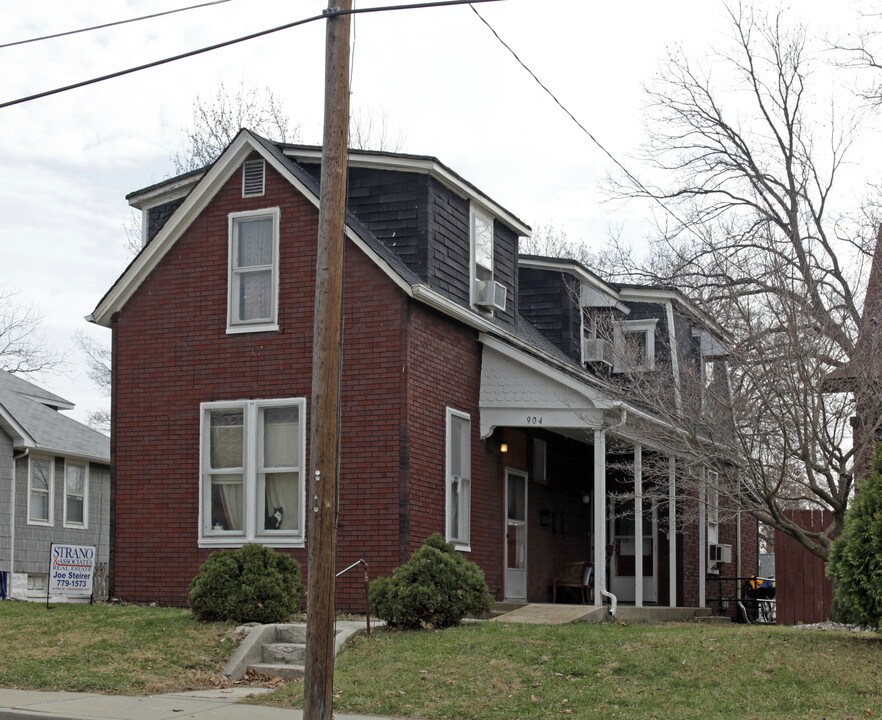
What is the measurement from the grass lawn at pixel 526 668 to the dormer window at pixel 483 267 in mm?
Answer: 6935

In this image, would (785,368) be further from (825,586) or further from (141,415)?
(141,415)

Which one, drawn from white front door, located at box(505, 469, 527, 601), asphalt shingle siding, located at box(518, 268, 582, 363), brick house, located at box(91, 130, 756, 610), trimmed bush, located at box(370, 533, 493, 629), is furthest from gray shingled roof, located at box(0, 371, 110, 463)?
trimmed bush, located at box(370, 533, 493, 629)

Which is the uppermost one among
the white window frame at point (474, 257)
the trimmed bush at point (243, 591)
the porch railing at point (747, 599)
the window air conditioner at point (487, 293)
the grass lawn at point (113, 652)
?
the white window frame at point (474, 257)

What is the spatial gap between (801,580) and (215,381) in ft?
31.5

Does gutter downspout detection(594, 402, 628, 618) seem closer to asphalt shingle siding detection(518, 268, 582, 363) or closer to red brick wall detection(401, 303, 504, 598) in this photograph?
red brick wall detection(401, 303, 504, 598)

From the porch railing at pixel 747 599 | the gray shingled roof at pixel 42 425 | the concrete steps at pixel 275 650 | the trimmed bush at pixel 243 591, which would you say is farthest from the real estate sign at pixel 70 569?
the porch railing at pixel 747 599

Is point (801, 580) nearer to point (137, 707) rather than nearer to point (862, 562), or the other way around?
point (862, 562)

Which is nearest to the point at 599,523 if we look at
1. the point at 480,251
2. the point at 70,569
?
the point at 480,251

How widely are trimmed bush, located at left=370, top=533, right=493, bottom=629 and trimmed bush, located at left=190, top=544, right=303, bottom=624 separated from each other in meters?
1.24

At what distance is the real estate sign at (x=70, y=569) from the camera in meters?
18.3

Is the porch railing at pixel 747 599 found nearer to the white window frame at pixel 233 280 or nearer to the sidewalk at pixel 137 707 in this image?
the white window frame at pixel 233 280

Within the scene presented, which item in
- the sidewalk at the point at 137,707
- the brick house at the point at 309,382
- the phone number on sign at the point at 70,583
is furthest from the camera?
the phone number on sign at the point at 70,583

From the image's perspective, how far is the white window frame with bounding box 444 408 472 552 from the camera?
1783 cm

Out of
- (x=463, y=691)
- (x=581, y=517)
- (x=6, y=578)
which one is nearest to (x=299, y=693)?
(x=463, y=691)
